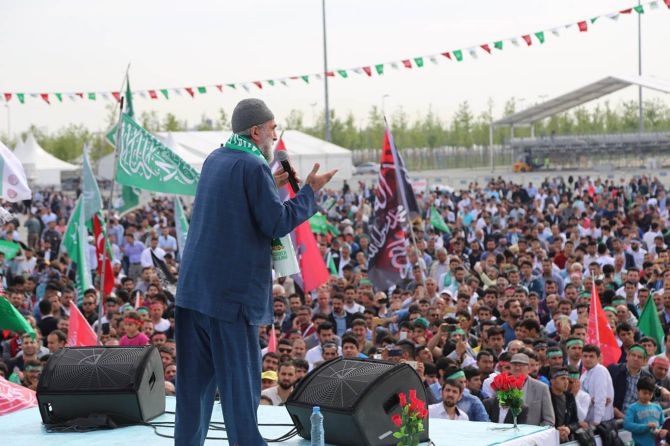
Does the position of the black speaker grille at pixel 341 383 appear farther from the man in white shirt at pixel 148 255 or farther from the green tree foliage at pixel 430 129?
the green tree foliage at pixel 430 129

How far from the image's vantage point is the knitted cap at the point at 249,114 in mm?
5059

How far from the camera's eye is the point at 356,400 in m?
5.39

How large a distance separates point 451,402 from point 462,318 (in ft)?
11.8

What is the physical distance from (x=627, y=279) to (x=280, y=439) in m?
8.84

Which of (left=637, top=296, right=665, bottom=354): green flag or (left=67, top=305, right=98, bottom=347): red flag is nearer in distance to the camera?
(left=67, top=305, right=98, bottom=347): red flag

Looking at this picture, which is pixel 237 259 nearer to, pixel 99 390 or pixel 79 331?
pixel 99 390

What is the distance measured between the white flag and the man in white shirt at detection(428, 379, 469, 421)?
378 cm

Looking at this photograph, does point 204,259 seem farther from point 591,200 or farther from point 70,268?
point 591,200

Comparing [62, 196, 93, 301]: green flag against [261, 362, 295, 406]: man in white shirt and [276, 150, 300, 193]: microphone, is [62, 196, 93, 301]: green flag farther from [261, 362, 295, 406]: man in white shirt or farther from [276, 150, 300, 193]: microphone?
[276, 150, 300, 193]: microphone

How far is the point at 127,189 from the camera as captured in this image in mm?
15383

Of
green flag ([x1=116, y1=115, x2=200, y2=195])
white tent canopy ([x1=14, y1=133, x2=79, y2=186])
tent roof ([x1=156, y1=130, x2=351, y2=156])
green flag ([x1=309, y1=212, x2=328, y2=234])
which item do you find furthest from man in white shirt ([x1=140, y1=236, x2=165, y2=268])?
white tent canopy ([x1=14, y1=133, x2=79, y2=186])

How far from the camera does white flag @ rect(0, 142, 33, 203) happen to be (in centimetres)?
938

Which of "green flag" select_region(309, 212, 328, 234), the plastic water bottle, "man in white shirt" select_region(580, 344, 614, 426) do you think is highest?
the plastic water bottle

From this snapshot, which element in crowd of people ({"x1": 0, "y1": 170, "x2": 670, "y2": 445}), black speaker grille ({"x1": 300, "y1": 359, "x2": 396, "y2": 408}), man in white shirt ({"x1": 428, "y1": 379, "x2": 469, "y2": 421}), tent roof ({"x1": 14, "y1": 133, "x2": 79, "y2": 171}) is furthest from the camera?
tent roof ({"x1": 14, "y1": 133, "x2": 79, "y2": 171})
